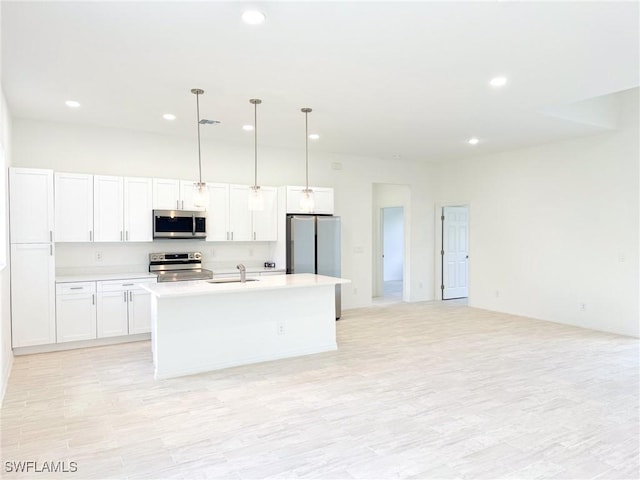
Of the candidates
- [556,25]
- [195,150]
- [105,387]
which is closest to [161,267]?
[195,150]

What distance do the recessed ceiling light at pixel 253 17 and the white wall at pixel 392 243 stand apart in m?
9.09

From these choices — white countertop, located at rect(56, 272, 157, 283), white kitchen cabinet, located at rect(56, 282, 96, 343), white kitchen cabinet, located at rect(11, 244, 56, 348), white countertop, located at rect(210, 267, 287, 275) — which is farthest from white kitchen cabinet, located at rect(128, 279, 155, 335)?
white countertop, located at rect(210, 267, 287, 275)

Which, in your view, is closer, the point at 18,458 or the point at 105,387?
the point at 18,458

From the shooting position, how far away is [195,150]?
247 inches

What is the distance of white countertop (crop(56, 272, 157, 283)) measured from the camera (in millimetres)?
5049

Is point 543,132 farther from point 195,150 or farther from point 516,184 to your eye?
point 195,150

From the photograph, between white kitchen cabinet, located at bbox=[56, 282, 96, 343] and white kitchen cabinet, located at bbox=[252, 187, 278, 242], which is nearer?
white kitchen cabinet, located at bbox=[56, 282, 96, 343]

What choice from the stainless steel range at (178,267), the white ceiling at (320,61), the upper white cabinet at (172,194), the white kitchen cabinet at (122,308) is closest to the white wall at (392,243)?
the white ceiling at (320,61)

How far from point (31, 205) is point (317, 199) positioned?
3815mm

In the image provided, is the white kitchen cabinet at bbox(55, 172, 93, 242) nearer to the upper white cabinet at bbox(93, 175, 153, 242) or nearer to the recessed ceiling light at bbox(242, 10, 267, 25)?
the upper white cabinet at bbox(93, 175, 153, 242)

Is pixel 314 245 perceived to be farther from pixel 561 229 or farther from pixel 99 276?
pixel 561 229

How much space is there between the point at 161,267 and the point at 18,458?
3.37 metres

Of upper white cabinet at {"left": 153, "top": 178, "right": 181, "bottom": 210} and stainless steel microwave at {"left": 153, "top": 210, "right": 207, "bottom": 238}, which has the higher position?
upper white cabinet at {"left": 153, "top": 178, "right": 181, "bottom": 210}

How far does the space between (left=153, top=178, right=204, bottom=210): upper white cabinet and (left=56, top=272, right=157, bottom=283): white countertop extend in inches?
36.3
